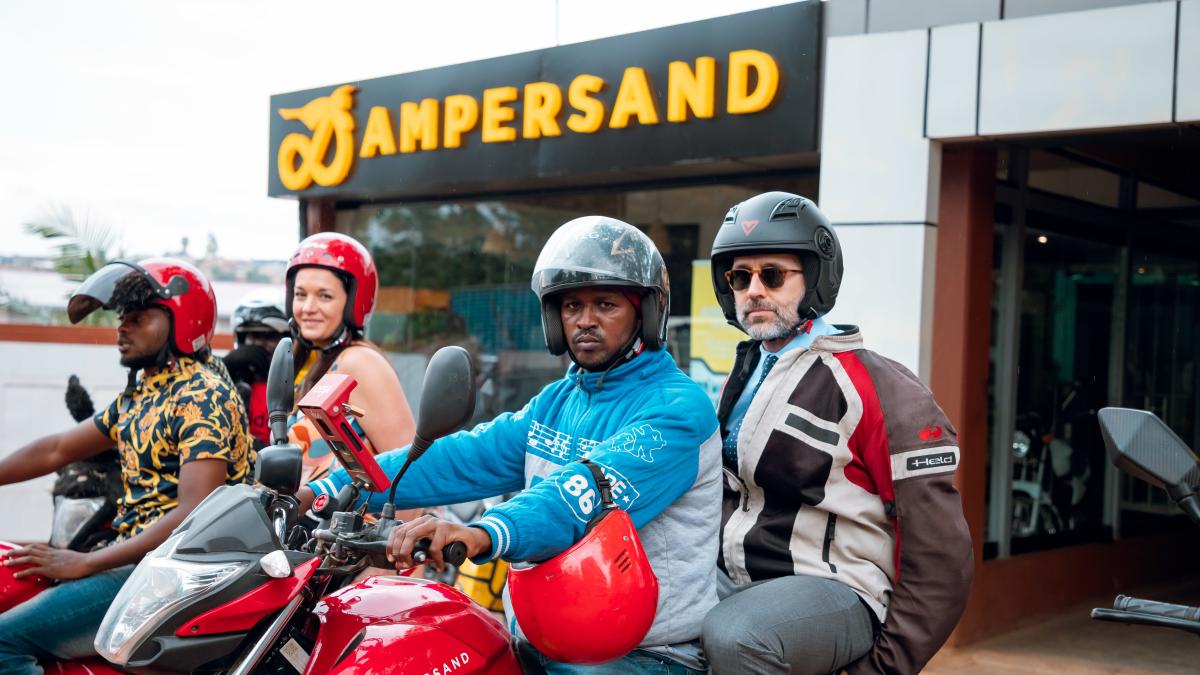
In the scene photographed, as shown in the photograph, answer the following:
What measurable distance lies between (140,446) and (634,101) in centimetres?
578

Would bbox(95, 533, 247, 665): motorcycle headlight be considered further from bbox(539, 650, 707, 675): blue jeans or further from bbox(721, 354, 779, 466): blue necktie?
bbox(721, 354, 779, 466): blue necktie

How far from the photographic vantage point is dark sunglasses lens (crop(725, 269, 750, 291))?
11.4 feet

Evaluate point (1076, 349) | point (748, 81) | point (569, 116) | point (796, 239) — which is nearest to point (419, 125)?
point (569, 116)

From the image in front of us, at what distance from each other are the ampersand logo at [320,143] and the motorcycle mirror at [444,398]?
9.55 m

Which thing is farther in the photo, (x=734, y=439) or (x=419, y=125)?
(x=419, y=125)

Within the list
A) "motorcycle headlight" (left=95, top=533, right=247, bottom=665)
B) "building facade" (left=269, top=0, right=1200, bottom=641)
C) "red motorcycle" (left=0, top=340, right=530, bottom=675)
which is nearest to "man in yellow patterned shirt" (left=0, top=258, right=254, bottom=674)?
"red motorcycle" (left=0, top=340, right=530, bottom=675)

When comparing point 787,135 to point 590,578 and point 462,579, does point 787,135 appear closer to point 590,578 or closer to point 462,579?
point 462,579

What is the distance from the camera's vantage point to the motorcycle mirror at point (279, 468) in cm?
242

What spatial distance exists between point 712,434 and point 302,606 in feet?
3.34

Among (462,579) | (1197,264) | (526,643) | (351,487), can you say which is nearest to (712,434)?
(526,643)

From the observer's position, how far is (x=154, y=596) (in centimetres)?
219

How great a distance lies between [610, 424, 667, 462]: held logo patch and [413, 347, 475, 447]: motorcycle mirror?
51 centimetres

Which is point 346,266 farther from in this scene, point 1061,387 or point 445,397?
point 1061,387

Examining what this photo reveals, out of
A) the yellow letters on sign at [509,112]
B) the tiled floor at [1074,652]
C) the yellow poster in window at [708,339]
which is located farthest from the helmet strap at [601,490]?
the yellow poster in window at [708,339]
